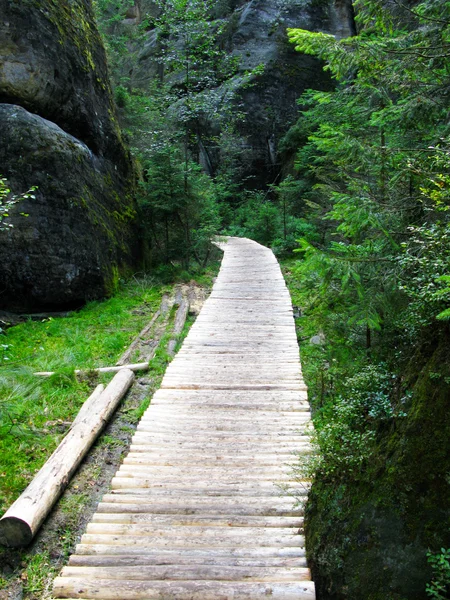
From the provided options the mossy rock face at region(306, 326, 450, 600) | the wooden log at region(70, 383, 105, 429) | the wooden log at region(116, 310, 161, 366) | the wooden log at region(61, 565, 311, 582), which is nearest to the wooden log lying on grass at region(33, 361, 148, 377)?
the wooden log at region(116, 310, 161, 366)

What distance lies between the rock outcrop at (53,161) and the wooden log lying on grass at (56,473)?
15.6 ft

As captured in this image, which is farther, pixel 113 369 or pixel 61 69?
pixel 61 69

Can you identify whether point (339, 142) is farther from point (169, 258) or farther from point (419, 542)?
point (169, 258)

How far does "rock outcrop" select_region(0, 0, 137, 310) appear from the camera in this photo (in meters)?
9.57

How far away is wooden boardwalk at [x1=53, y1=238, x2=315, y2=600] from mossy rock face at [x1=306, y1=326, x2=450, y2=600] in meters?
0.39

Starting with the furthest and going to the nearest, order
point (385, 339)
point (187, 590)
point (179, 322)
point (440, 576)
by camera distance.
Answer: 1. point (179, 322)
2. point (385, 339)
3. point (187, 590)
4. point (440, 576)

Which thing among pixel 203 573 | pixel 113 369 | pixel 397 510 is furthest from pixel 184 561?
pixel 113 369

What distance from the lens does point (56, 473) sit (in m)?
4.34

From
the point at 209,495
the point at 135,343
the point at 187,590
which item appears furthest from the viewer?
the point at 135,343

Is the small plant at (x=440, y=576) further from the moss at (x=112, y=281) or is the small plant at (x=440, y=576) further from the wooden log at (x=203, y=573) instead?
the moss at (x=112, y=281)

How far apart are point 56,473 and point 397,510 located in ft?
11.0

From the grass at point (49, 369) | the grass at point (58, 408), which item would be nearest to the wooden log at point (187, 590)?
the grass at point (58, 408)

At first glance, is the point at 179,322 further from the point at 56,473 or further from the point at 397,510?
the point at 397,510

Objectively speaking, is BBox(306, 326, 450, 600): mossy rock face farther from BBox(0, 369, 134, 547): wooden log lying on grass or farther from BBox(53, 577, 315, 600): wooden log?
BBox(0, 369, 134, 547): wooden log lying on grass
